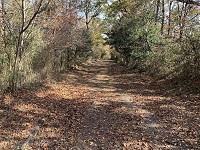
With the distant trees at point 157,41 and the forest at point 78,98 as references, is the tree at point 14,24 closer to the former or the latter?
the forest at point 78,98

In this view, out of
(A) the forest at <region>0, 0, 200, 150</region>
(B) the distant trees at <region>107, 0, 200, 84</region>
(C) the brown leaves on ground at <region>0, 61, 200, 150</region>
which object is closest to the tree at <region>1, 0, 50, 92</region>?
(A) the forest at <region>0, 0, 200, 150</region>

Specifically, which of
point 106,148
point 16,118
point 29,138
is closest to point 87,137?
point 106,148

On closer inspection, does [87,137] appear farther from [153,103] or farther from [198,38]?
[198,38]

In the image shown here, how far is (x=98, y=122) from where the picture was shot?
583 cm

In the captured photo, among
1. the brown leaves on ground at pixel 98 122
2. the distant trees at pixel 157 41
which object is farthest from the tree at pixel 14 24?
the distant trees at pixel 157 41

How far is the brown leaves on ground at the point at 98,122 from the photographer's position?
4449mm

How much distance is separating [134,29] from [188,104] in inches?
435

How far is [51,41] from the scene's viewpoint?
12039 mm

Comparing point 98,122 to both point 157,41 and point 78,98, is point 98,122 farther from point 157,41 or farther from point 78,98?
point 157,41

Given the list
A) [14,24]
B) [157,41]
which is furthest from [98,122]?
[157,41]

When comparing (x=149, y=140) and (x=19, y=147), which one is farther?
(x=149, y=140)

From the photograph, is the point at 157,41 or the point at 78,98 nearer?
the point at 78,98

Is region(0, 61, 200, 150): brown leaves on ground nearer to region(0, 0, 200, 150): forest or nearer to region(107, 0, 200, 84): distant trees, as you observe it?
region(0, 0, 200, 150): forest

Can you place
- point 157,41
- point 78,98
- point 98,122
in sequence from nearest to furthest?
point 98,122
point 78,98
point 157,41
